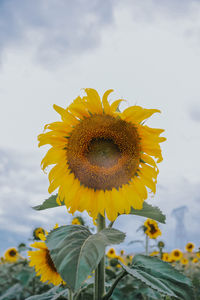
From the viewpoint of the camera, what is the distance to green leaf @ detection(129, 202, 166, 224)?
1738 mm

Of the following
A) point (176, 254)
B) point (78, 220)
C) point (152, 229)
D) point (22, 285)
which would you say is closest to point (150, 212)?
point (22, 285)

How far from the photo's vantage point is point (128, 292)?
5.21 m

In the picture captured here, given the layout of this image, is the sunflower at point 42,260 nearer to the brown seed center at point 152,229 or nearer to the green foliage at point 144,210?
the green foliage at point 144,210

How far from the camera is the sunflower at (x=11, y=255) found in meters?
8.00

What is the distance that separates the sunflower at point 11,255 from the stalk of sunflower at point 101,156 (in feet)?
23.0

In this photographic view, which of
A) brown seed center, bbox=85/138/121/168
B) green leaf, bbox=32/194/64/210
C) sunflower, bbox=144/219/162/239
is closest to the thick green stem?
green leaf, bbox=32/194/64/210

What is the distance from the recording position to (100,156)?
6.33ft

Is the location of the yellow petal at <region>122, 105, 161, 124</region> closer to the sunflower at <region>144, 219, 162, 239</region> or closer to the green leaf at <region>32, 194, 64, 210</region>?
the green leaf at <region>32, 194, 64, 210</region>

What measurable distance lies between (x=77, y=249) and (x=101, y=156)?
768mm

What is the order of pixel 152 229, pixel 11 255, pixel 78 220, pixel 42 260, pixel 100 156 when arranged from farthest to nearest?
pixel 11 255 < pixel 152 229 < pixel 78 220 < pixel 42 260 < pixel 100 156

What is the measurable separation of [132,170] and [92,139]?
326 millimetres

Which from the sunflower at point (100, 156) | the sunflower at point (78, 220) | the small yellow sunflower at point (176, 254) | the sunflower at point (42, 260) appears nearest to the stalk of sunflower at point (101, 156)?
the sunflower at point (100, 156)

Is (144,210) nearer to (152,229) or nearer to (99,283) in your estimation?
(99,283)

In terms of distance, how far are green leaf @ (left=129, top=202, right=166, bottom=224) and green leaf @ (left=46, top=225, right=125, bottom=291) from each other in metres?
0.42
